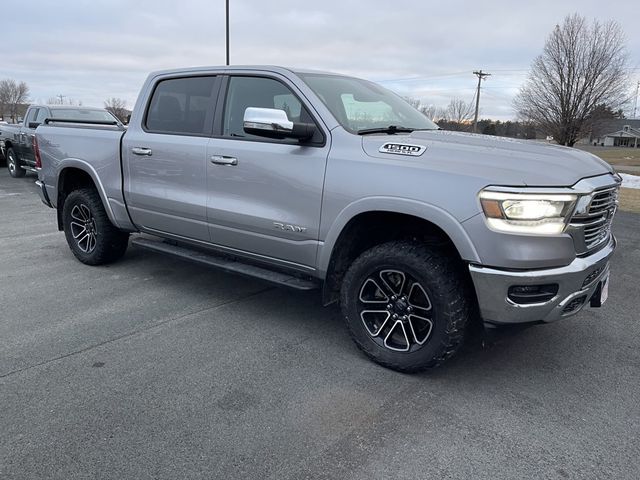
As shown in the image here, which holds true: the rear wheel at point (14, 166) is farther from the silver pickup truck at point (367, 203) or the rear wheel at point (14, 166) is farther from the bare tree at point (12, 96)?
the bare tree at point (12, 96)

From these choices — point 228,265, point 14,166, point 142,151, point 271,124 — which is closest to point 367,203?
point 271,124

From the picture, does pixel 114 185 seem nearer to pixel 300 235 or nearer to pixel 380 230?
pixel 300 235

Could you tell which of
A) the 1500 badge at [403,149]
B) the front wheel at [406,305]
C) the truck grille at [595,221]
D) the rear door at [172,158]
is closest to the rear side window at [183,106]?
the rear door at [172,158]

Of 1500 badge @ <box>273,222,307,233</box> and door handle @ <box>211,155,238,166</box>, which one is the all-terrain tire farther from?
1500 badge @ <box>273,222,307,233</box>

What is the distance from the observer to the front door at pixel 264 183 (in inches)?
142

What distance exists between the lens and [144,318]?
4.20 m

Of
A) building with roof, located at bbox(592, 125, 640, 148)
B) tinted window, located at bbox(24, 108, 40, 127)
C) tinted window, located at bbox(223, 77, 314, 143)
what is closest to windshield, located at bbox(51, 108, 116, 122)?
tinted window, located at bbox(24, 108, 40, 127)

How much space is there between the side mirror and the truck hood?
1.52 feet

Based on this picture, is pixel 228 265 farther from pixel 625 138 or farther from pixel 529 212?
pixel 625 138

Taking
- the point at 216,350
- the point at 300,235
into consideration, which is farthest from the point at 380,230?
the point at 216,350

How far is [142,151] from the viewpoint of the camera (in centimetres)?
470

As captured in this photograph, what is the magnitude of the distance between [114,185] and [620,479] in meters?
4.64

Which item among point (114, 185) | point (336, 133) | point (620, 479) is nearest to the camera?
point (620, 479)

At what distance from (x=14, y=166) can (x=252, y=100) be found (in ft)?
42.1
